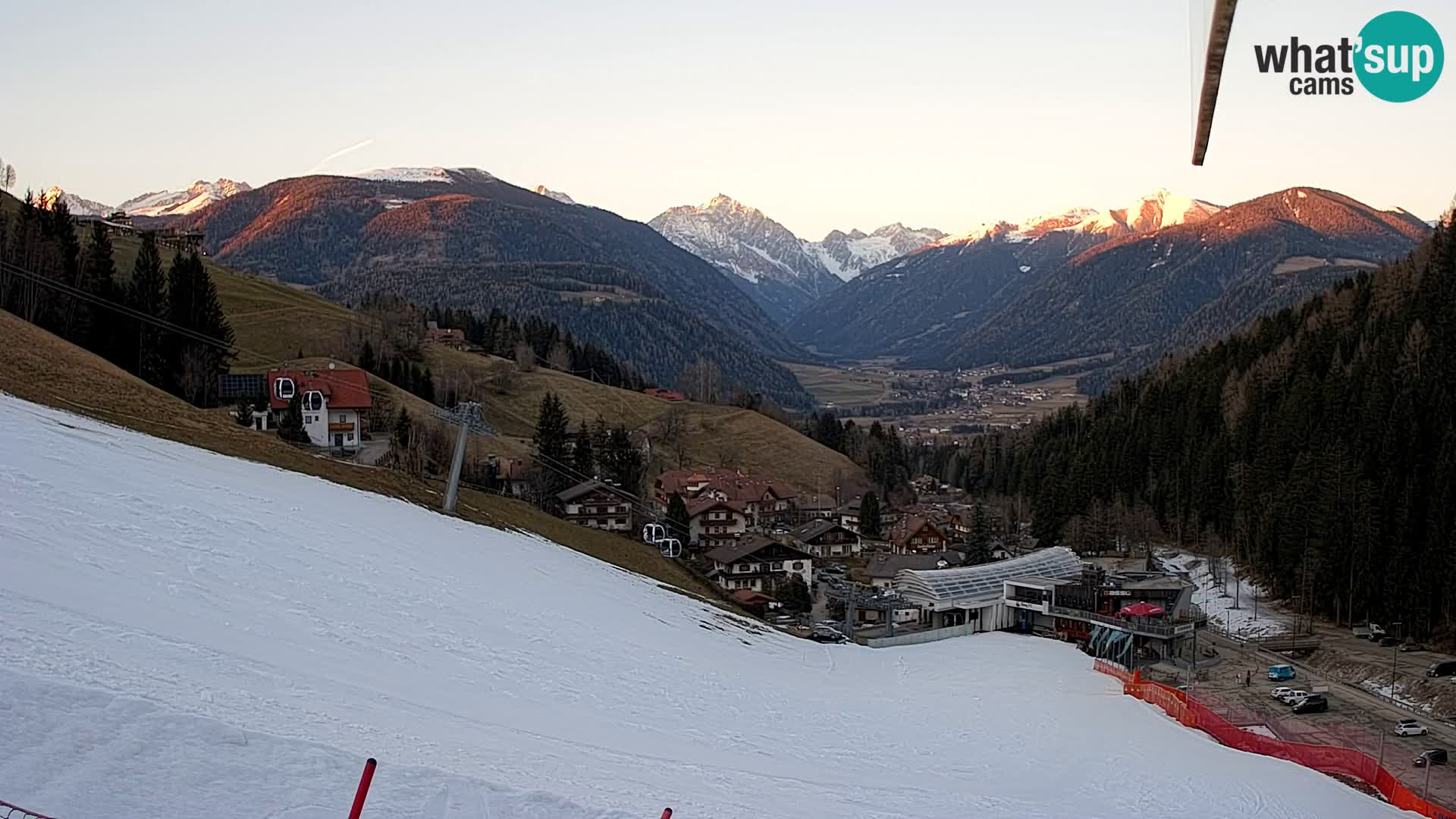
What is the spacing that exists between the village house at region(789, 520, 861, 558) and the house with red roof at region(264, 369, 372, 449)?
30.5m

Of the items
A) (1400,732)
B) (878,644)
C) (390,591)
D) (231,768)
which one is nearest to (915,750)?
(390,591)

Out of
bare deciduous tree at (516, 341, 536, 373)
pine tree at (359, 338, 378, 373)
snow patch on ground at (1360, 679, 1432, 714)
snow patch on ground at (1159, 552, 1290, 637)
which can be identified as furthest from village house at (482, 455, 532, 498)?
bare deciduous tree at (516, 341, 536, 373)

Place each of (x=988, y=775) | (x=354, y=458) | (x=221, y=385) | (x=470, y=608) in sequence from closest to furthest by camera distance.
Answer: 1. (x=988, y=775)
2. (x=470, y=608)
3. (x=354, y=458)
4. (x=221, y=385)

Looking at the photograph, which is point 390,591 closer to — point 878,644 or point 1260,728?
point 1260,728

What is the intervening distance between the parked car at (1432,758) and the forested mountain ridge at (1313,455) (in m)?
18.5

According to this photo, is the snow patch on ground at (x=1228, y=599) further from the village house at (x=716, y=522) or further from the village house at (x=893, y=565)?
the village house at (x=716, y=522)

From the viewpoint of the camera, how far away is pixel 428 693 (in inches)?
622

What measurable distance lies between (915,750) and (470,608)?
9804mm

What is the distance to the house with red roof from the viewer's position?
5628 cm

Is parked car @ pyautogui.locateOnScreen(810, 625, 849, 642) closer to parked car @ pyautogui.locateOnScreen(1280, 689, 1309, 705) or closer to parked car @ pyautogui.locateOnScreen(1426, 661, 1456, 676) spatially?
parked car @ pyautogui.locateOnScreen(1280, 689, 1309, 705)

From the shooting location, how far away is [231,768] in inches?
364

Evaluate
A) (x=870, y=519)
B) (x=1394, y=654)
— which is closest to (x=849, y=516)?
(x=870, y=519)

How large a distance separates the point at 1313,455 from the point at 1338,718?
1237 inches

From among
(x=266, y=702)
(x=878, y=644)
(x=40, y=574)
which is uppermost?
(x=40, y=574)
